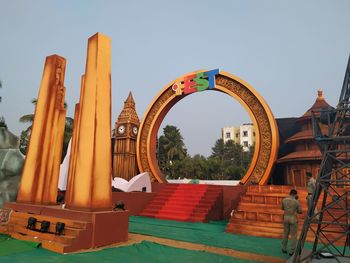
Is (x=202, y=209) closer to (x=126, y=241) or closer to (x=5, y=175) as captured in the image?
(x=126, y=241)

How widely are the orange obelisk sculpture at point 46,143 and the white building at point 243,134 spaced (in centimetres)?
6206

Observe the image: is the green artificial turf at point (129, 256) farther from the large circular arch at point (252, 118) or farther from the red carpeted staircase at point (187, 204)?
the large circular arch at point (252, 118)

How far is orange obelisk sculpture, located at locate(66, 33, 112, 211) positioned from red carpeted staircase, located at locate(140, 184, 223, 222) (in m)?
5.28

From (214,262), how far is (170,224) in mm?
5091

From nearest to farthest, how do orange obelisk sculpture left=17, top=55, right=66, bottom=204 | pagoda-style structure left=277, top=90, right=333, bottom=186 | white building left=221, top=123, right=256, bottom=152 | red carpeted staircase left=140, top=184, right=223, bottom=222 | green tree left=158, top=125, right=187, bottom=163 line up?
orange obelisk sculpture left=17, top=55, right=66, bottom=204 < red carpeted staircase left=140, top=184, right=223, bottom=222 < pagoda-style structure left=277, top=90, right=333, bottom=186 < green tree left=158, top=125, right=187, bottom=163 < white building left=221, top=123, right=256, bottom=152

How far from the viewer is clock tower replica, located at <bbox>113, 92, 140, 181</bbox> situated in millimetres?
17859

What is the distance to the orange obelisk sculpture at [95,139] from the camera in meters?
6.73

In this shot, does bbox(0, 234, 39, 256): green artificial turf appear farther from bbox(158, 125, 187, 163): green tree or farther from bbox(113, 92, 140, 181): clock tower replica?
bbox(158, 125, 187, 163): green tree

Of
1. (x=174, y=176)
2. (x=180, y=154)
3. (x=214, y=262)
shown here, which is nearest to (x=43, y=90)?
(x=214, y=262)

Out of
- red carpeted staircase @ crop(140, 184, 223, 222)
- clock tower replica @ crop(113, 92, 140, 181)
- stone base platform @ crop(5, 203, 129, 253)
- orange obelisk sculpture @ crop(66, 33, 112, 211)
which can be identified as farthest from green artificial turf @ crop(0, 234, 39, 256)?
clock tower replica @ crop(113, 92, 140, 181)

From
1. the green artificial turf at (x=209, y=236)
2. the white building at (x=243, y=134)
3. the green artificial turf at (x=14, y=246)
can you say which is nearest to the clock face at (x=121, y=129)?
the green artificial turf at (x=209, y=236)

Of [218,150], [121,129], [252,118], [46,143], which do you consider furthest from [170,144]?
[46,143]

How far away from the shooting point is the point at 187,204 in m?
12.4

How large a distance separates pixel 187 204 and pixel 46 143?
680 cm
